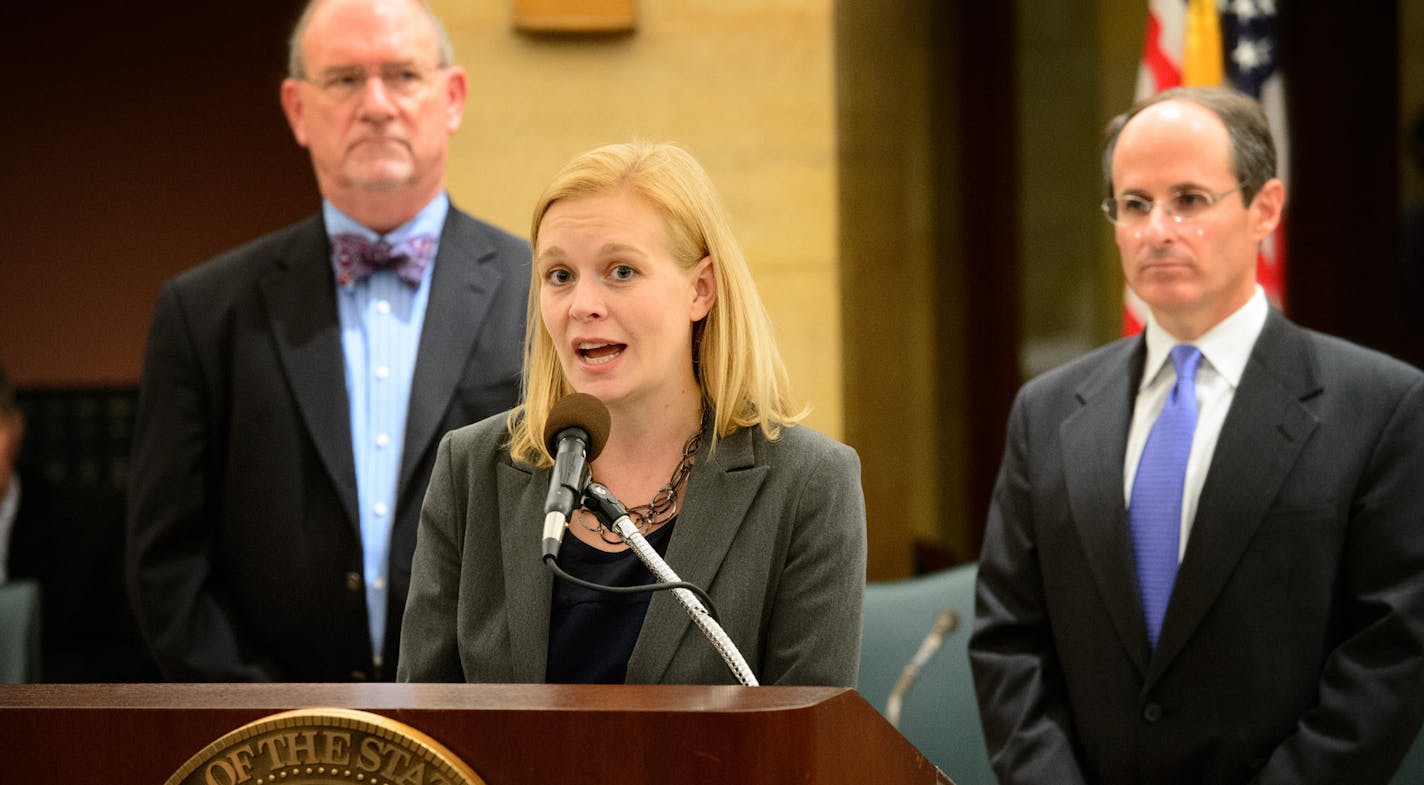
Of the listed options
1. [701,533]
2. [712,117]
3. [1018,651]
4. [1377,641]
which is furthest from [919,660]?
[712,117]

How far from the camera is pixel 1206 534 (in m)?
2.66

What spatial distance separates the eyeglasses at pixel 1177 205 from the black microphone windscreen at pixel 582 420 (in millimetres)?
1250

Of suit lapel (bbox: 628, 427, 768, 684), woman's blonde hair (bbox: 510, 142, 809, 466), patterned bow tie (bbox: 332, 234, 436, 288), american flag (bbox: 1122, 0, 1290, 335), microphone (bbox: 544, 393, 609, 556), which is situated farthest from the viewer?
american flag (bbox: 1122, 0, 1290, 335)

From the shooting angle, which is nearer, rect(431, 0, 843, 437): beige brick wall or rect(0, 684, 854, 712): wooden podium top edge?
rect(0, 684, 854, 712): wooden podium top edge

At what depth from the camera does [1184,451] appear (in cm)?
275

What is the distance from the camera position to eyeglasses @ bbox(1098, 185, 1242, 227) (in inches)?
107

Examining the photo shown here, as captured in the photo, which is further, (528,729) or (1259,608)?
(1259,608)

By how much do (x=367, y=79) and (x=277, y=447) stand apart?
0.62 m

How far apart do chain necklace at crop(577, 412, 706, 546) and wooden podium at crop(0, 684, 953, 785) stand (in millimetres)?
455

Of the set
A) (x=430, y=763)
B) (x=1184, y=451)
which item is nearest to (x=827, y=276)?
(x=1184, y=451)

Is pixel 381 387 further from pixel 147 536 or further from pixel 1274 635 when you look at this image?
pixel 1274 635

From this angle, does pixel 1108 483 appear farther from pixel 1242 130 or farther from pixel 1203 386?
pixel 1242 130

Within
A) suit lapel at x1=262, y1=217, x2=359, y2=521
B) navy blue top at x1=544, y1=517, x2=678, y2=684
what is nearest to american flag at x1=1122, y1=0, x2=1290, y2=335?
suit lapel at x1=262, y1=217, x2=359, y2=521

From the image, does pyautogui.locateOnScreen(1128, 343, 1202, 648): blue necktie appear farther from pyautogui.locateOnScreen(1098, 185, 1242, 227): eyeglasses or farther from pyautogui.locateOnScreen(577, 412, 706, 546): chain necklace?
pyautogui.locateOnScreen(577, 412, 706, 546): chain necklace
